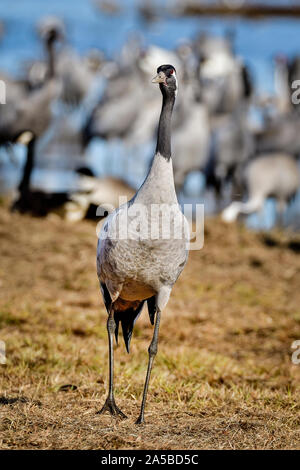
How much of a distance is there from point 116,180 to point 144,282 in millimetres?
5879

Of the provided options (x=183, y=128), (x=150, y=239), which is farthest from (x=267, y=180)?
(x=150, y=239)

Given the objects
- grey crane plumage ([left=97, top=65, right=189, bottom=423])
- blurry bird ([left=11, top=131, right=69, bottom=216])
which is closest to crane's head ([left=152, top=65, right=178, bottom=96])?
grey crane plumage ([left=97, top=65, right=189, bottom=423])

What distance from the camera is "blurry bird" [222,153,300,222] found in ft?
32.7

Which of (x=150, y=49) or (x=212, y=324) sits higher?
(x=150, y=49)

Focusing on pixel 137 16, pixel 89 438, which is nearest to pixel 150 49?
pixel 89 438

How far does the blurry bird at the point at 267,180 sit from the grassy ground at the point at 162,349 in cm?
127

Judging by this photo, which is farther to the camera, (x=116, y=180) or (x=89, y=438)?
(x=116, y=180)

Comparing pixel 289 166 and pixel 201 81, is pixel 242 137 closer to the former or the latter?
pixel 289 166

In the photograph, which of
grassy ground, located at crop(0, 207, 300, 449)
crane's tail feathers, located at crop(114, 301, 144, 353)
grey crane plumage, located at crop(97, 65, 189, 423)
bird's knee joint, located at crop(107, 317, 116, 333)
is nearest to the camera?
grassy ground, located at crop(0, 207, 300, 449)

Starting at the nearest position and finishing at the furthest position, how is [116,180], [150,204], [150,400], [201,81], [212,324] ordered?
1. [150,204]
2. [150,400]
3. [212,324]
4. [116,180]
5. [201,81]

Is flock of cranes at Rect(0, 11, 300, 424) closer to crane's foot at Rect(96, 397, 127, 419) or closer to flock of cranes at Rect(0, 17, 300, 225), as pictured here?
flock of cranes at Rect(0, 17, 300, 225)

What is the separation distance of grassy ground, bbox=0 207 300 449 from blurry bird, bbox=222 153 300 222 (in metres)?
1.27

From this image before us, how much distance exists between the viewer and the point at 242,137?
1020 centimetres

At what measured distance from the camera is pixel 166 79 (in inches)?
135
